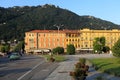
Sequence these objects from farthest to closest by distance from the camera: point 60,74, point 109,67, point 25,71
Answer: point 109,67 < point 25,71 < point 60,74

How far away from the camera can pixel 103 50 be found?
505 feet

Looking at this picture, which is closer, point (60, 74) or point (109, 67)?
point (60, 74)

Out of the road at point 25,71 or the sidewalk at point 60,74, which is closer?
the sidewalk at point 60,74

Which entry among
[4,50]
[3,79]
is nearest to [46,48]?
[4,50]

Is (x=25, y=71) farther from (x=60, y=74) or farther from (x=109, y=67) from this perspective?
(x=109, y=67)

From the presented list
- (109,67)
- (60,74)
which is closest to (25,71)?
(60,74)

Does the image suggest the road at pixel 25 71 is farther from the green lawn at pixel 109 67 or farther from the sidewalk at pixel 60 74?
the green lawn at pixel 109 67

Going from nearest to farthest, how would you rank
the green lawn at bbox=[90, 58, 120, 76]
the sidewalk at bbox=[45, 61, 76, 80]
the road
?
the sidewalk at bbox=[45, 61, 76, 80], the road, the green lawn at bbox=[90, 58, 120, 76]

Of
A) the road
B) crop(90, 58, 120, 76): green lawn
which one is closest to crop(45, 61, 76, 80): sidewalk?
the road

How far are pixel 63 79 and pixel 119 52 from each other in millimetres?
24484

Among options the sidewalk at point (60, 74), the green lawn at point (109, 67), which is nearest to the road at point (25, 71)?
the sidewalk at point (60, 74)

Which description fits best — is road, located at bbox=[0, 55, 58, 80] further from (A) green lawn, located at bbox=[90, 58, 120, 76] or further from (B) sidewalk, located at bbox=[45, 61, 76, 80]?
(A) green lawn, located at bbox=[90, 58, 120, 76]

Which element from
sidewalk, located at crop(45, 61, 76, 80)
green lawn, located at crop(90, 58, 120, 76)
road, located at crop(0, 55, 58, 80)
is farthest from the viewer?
green lawn, located at crop(90, 58, 120, 76)

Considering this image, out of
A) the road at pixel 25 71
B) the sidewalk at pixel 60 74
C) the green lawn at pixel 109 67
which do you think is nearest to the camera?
the sidewalk at pixel 60 74
